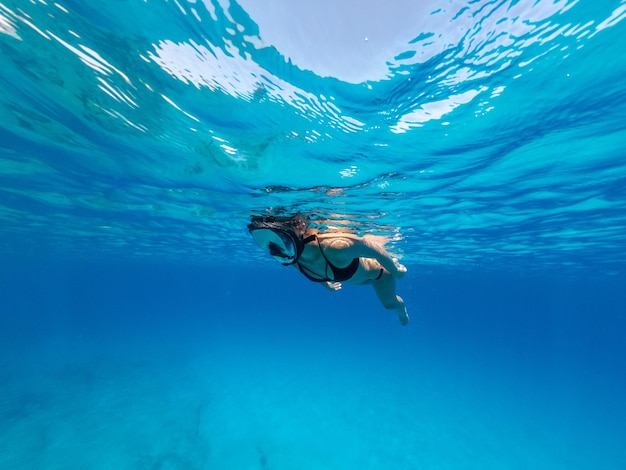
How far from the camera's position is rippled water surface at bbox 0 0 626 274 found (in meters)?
5.17

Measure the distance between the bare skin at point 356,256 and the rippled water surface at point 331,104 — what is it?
3200 millimetres

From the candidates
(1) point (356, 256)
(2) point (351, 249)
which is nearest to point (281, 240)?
(2) point (351, 249)

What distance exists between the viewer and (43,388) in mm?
21344

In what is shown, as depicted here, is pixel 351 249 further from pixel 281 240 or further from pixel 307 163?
pixel 307 163

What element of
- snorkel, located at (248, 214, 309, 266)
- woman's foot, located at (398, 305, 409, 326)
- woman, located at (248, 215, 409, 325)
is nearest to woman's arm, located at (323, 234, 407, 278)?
woman, located at (248, 215, 409, 325)

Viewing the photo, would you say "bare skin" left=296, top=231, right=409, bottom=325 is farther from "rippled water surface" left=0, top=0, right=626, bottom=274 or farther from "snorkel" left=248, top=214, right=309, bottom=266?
"rippled water surface" left=0, top=0, right=626, bottom=274

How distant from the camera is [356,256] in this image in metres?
5.43

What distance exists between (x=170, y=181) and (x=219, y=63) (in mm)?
8638

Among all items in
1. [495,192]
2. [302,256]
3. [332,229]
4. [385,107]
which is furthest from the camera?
[332,229]

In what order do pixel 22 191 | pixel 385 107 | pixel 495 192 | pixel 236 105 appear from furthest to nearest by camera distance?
pixel 22 191
pixel 495 192
pixel 236 105
pixel 385 107

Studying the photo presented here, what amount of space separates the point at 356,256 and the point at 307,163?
518 cm

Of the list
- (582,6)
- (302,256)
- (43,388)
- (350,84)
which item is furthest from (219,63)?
(43,388)

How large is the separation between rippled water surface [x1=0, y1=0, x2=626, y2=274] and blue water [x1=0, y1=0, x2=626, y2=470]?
0.05 meters

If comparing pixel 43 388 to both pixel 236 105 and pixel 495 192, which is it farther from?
pixel 495 192
